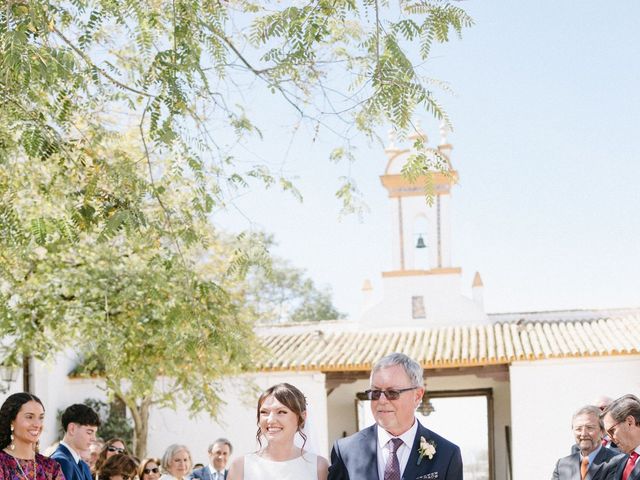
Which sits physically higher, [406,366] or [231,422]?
[231,422]

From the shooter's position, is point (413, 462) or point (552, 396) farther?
point (552, 396)

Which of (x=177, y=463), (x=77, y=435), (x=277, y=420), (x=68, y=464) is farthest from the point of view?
(x=177, y=463)

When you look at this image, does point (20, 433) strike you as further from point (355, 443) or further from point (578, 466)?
point (578, 466)

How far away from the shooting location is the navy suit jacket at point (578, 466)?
6789mm

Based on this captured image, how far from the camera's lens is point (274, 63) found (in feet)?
22.2

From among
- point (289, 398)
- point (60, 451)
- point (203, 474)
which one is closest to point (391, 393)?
point (289, 398)

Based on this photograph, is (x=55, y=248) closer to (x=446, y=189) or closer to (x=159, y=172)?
(x=159, y=172)

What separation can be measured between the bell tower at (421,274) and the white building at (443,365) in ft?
0.09

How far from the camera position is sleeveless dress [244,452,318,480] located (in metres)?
4.66

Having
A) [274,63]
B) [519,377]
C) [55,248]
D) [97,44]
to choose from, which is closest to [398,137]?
[274,63]

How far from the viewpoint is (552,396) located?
70.1ft

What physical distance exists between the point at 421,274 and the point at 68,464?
2113cm

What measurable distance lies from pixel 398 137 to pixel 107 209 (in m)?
2.28

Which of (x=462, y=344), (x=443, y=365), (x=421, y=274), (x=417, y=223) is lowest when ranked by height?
(x=443, y=365)
